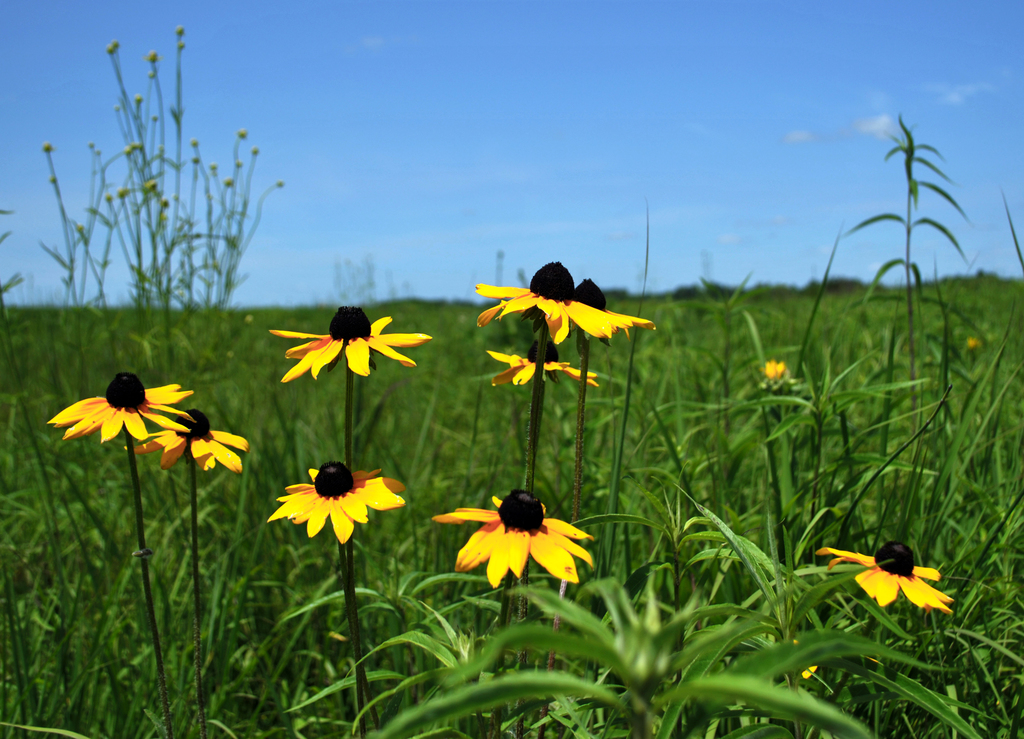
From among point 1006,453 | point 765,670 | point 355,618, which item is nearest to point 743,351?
point 1006,453

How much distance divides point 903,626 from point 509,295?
4.10 feet

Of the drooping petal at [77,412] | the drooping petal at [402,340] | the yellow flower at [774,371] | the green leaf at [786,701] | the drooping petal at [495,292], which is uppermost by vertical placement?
the drooping petal at [495,292]

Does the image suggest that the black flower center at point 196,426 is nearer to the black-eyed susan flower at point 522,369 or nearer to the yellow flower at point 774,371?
the black-eyed susan flower at point 522,369

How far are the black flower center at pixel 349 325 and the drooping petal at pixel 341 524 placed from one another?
0.29 m

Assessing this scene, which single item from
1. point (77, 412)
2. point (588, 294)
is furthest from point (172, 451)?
point (588, 294)

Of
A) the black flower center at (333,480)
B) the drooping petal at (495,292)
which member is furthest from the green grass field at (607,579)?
the drooping petal at (495,292)

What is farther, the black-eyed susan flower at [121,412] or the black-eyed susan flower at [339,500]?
the black-eyed susan flower at [121,412]

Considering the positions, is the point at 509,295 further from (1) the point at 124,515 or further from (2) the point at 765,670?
(1) the point at 124,515

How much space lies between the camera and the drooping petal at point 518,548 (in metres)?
0.79

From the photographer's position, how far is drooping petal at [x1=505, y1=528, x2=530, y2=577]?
79 centimetres

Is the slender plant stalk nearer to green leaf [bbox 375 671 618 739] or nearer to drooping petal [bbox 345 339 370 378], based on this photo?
drooping petal [bbox 345 339 370 378]

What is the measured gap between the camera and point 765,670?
480 millimetres

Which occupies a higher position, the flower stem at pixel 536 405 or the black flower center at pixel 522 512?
the flower stem at pixel 536 405

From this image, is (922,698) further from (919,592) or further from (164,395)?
(164,395)
